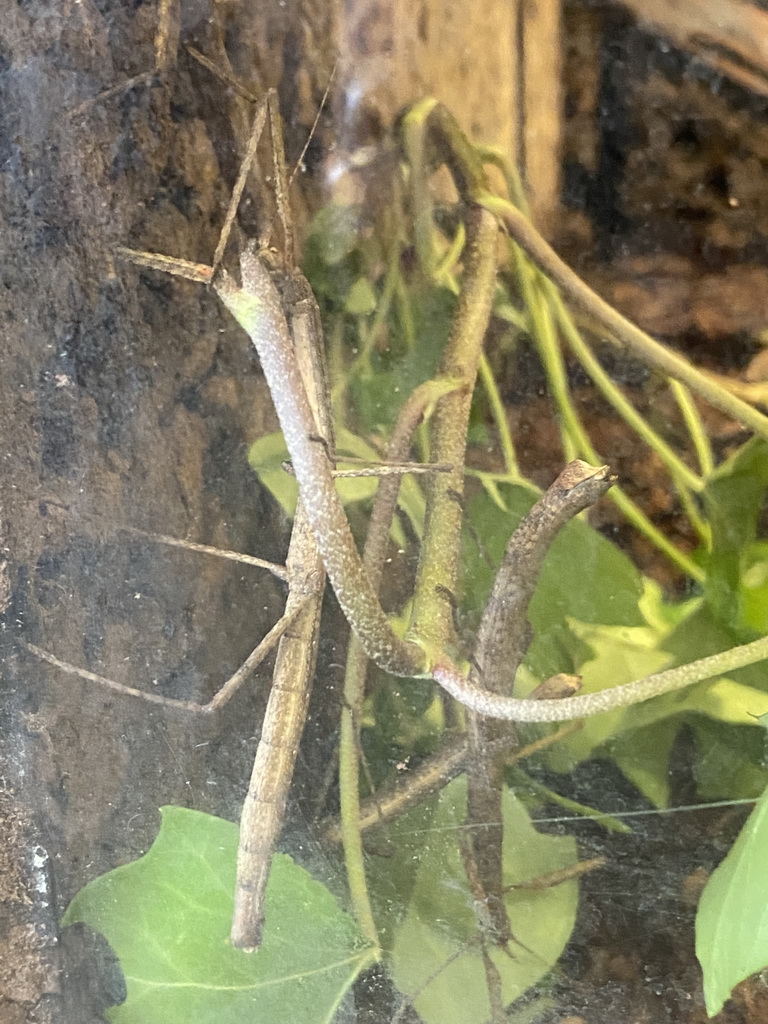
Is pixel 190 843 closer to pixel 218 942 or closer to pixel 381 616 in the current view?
pixel 218 942

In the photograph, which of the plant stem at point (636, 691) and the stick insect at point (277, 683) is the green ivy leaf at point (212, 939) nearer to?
the stick insect at point (277, 683)

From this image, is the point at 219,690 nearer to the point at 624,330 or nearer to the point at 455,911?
the point at 455,911

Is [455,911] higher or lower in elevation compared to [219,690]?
lower

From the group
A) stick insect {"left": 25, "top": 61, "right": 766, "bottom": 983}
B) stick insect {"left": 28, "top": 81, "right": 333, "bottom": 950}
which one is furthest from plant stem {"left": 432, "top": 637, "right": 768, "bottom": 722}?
stick insect {"left": 28, "top": 81, "right": 333, "bottom": 950}

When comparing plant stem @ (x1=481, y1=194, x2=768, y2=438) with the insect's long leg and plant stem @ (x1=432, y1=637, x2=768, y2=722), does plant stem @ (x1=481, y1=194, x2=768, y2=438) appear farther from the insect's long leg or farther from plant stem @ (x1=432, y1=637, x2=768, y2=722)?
the insect's long leg

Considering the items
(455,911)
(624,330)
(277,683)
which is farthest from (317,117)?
(455,911)

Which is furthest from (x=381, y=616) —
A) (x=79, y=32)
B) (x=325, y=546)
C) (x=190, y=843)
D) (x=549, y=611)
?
(x=79, y=32)

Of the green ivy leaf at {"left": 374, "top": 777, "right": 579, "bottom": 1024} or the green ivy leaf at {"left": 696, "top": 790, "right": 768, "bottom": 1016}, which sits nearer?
the green ivy leaf at {"left": 696, "top": 790, "right": 768, "bottom": 1016}
